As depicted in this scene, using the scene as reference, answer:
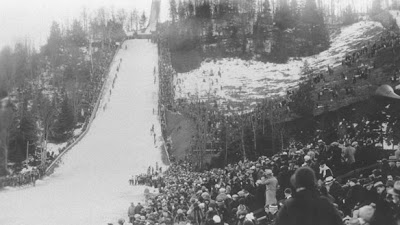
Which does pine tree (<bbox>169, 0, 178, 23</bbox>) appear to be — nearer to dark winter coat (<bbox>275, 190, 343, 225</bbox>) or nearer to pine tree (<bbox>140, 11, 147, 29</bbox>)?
pine tree (<bbox>140, 11, 147, 29</bbox>)

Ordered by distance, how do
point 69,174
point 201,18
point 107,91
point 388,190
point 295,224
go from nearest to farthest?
point 295,224 < point 388,190 < point 69,174 < point 107,91 < point 201,18

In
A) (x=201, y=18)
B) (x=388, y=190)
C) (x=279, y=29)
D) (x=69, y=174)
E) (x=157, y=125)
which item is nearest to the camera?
(x=388, y=190)

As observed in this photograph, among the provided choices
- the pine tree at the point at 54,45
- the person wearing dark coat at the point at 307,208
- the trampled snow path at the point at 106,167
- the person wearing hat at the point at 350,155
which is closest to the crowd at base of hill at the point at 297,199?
the person wearing dark coat at the point at 307,208

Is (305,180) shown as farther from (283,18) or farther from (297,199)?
(283,18)

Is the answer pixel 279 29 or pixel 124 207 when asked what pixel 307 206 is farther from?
pixel 279 29

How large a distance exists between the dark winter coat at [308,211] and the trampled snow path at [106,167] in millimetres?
15260

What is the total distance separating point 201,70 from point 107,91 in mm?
13362

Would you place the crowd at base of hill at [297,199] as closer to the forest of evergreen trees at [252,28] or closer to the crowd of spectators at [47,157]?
the crowd of spectators at [47,157]

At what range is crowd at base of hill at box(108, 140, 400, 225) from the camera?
3904mm

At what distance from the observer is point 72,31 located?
291ft

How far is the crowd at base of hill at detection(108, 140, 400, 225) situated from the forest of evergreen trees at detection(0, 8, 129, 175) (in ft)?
88.1

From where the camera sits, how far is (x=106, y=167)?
35.4 meters

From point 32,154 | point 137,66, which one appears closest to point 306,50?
point 137,66

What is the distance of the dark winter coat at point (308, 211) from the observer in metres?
3.83
